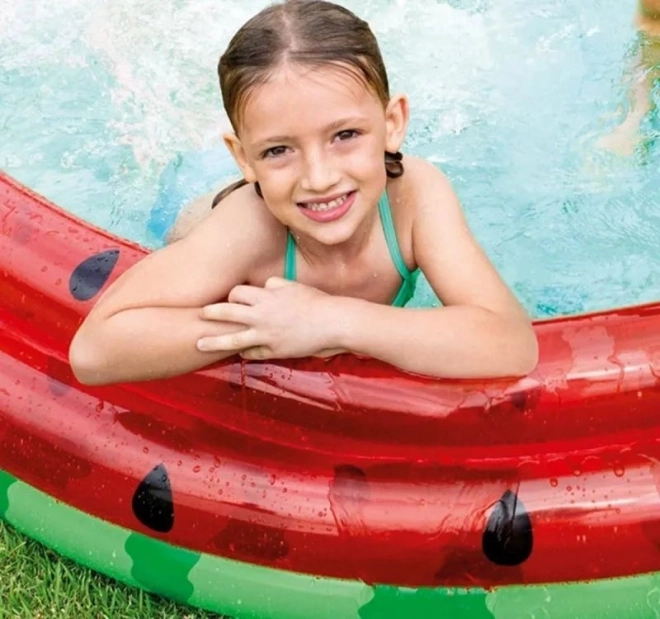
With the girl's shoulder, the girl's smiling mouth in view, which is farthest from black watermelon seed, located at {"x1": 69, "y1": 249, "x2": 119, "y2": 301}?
the girl's smiling mouth

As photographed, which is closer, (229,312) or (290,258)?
(229,312)

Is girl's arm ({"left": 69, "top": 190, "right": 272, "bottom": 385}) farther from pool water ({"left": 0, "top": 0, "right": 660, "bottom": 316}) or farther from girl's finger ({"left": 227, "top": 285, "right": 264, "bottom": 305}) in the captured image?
pool water ({"left": 0, "top": 0, "right": 660, "bottom": 316})

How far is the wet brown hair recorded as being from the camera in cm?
165

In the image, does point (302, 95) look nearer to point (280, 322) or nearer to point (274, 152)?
point (274, 152)

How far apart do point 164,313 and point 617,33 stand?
8.55ft

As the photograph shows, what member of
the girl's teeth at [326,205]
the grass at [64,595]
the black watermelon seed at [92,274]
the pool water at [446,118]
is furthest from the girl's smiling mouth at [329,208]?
the pool water at [446,118]

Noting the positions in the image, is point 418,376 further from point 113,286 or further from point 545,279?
point 545,279

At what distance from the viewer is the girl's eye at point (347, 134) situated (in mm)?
1704

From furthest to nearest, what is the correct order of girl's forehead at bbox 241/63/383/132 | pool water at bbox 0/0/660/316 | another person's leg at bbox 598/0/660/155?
another person's leg at bbox 598/0/660/155 → pool water at bbox 0/0/660/316 → girl's forehead at bbox 241/63/383/132

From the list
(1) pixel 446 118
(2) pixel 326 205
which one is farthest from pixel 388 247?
(1) pixel 446 118

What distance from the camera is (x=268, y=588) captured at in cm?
193

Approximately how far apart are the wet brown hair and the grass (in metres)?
0.99

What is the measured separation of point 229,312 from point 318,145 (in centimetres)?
32

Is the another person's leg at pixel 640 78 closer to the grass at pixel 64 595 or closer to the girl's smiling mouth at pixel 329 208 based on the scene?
the girl's smiling mouth at pixel 329 208
